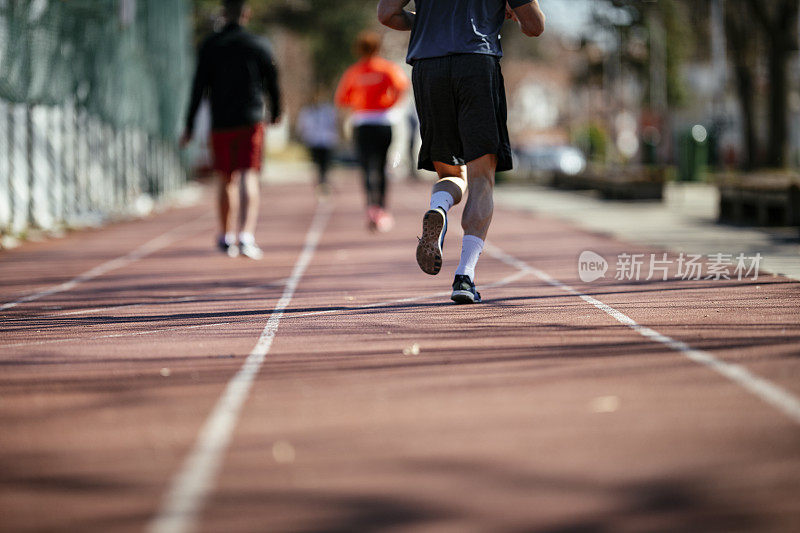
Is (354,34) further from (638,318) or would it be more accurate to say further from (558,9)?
(638,318)

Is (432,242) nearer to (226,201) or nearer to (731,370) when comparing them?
(731,370)

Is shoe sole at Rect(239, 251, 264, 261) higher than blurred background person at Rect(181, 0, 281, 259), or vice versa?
blurred background person at Rect(181, 0, 281, 259)

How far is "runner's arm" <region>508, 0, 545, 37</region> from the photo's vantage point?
21.7 feet

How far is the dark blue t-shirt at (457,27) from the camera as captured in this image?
21.6 ft

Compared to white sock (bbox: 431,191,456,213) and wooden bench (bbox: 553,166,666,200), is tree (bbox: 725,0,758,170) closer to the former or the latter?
wooden bench (bbox: 553,166,666,200)

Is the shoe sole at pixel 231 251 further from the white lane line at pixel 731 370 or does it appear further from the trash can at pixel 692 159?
the trash can at pixel 692 159

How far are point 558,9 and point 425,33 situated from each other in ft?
77.3

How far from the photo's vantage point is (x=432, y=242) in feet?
20.6

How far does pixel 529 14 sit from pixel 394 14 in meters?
0.81

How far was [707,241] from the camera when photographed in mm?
11352

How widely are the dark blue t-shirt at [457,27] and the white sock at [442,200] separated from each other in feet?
2.56

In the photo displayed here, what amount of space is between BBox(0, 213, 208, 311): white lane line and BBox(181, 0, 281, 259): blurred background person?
0.93 metres

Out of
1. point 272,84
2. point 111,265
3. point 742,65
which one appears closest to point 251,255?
point 111,265

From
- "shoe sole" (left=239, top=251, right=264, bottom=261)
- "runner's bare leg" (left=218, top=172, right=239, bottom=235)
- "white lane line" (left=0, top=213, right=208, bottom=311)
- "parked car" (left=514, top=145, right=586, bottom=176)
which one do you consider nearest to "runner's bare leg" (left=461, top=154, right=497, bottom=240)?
"white lane line" (left=0, top=213, right=208, bottom=311)
